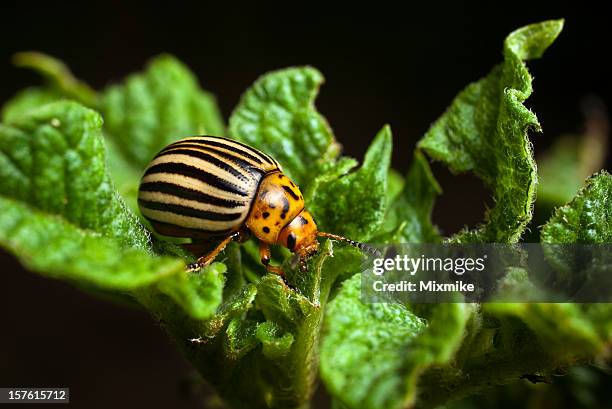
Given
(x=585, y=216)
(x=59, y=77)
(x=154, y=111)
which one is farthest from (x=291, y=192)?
(x=59, y=77)

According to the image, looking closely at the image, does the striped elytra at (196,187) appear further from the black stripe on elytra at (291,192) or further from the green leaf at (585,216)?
the green leaf at (585,216)

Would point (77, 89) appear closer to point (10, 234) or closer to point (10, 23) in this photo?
point (10, 234)

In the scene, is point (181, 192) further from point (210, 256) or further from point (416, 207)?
point (416, 207)

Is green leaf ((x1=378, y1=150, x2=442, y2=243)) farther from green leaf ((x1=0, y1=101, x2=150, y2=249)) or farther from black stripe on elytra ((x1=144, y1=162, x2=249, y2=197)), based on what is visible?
green leaf ((x1=0, y1=101, x2=150, y2=249))

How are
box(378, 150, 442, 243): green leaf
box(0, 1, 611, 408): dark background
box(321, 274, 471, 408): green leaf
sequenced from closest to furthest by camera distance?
box(321, 274, 471, 408): green leaf → box(378, 150, 442, 243): green leaf → box(0, 1, 611, 408): dark background

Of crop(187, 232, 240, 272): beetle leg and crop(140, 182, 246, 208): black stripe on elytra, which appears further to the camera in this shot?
crop(140, 182, 246, 208): black stripe on elytra

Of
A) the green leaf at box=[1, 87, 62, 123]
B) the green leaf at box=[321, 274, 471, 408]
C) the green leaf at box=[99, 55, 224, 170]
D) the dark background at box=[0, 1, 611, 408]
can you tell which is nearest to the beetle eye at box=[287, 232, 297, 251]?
the green leaf at box=[321, 274, 471, 408]

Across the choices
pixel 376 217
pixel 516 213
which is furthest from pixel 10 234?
pixel 516 213
